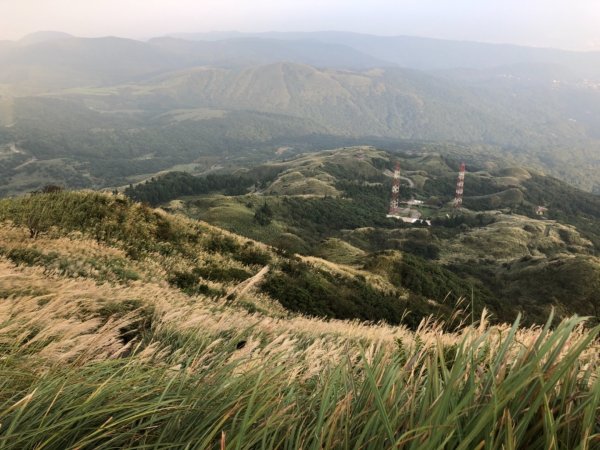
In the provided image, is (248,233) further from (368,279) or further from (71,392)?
(71,392)

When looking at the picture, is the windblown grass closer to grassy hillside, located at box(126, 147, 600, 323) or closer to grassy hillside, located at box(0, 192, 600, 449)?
grassy hillside, located at box(0, 192, 600, 449)

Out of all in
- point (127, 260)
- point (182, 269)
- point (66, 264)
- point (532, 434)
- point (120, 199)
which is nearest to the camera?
point (532, 434)

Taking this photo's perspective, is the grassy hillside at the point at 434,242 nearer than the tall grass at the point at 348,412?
No

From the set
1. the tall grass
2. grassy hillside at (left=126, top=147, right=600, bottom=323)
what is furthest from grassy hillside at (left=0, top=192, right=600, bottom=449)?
grassy hillside at (left=126, top=147, right=600, bottom=323)

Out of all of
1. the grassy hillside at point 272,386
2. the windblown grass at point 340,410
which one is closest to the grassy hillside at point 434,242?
the grassy hillside at point 272,386

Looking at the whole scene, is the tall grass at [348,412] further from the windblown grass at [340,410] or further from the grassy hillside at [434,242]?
the grassy hillside at [434,242]

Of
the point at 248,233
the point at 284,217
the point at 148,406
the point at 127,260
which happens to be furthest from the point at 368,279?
the point at 284,217

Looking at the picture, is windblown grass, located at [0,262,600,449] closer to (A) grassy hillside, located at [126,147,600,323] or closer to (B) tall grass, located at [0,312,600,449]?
(B) tall grass, located at [0,312,600,449]

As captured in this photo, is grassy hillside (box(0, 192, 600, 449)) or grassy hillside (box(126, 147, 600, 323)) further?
grassy hillside (box(126, 147, 600, 323))

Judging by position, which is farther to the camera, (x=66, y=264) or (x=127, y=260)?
(x=127, y=260)

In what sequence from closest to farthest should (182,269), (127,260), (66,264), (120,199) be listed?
(66,264), (127,260), (182,269), (120,199)

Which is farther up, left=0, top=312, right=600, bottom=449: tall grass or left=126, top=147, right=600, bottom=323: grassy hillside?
left=0, top=312, right=600, bottom=449: tall grass
